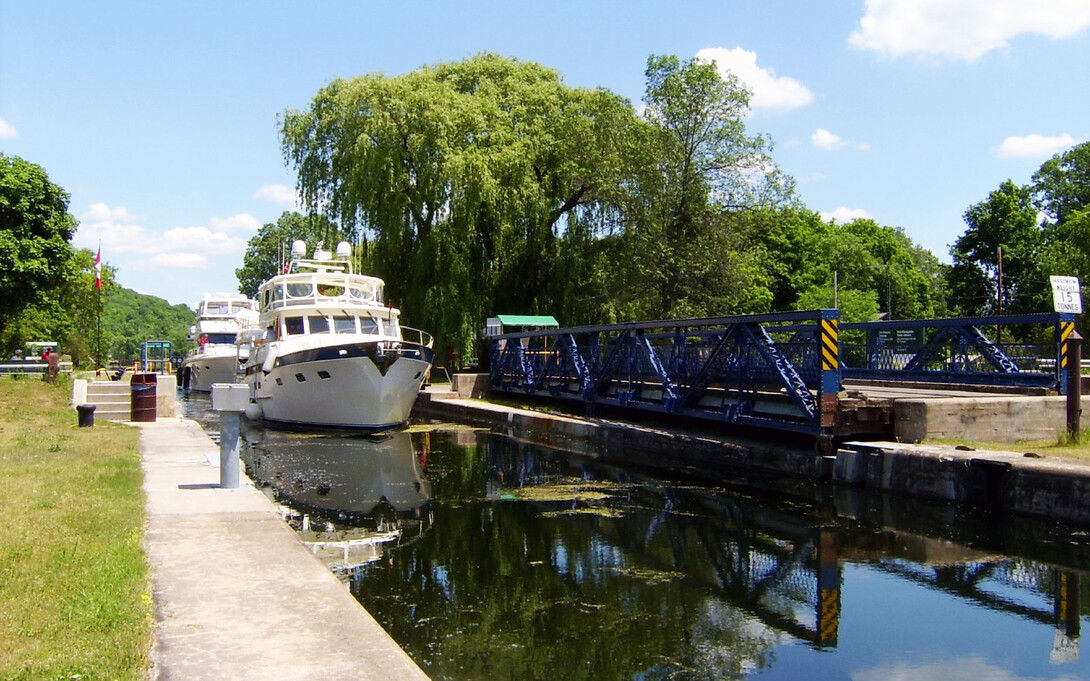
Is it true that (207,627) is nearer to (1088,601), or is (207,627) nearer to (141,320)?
(1088,601)

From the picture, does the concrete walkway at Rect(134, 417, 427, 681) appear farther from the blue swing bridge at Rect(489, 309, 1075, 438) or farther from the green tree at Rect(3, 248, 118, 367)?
the green tree at Rect(3, 248, 118, 367)

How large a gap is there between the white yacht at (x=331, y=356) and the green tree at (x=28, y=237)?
6362mm

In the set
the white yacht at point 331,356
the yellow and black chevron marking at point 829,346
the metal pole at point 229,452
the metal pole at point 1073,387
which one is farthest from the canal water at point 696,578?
the white yacht at point 331,356

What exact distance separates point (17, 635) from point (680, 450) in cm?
1314

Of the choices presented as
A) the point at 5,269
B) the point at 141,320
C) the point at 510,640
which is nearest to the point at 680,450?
the point at 510,640

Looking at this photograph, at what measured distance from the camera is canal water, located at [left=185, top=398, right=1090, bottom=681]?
6.55 m

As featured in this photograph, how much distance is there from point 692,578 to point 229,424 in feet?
18.5

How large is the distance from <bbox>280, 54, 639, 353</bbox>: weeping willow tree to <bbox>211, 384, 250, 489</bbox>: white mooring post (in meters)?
21.5

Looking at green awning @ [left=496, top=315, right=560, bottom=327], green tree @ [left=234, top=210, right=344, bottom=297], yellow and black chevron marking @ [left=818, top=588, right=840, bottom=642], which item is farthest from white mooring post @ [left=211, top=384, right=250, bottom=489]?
green tree @ [left=234, top=210, right=344, bottom=297]

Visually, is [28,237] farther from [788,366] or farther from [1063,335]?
[1063,335]

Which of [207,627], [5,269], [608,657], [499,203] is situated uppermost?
[499,203]

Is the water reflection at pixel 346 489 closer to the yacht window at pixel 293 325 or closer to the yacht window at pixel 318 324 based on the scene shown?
the yacht window at pixel 293 325

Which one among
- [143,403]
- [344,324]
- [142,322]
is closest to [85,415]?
[143,403]

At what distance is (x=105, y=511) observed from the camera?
855 cm
